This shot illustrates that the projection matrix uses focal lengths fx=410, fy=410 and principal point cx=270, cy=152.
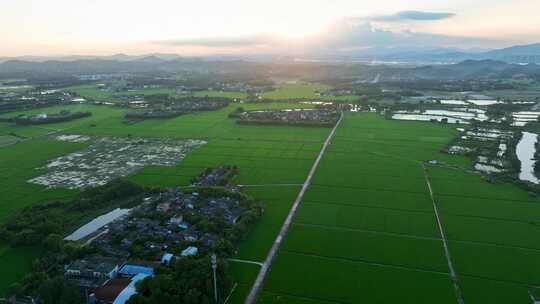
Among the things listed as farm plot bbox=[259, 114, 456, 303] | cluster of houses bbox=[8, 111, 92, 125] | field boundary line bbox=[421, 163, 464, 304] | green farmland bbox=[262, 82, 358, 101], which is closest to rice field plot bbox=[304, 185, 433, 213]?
farm plot bbox=[259, 114, 456, 303]

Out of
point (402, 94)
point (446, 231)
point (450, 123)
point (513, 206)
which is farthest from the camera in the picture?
point (402, 94)

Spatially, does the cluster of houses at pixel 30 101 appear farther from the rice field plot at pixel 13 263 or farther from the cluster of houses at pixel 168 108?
the rice field plot at pixel 13 263

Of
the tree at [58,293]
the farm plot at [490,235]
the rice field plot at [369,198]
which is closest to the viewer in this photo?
the tree at [58,293]

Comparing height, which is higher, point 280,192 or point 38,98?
point 38,98

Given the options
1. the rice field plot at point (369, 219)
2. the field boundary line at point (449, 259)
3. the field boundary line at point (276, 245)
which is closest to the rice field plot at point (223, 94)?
the field boundary line at point (276, 245)

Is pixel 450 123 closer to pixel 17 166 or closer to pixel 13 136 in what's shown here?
pixel 17 166

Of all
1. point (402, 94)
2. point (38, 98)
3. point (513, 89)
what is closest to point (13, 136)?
point (38, 98)

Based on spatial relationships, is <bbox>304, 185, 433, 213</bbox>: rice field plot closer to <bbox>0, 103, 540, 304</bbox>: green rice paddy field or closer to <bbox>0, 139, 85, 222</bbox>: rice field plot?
<bbox>0, 103, 540, 304</bbox>: green rice paddy field
